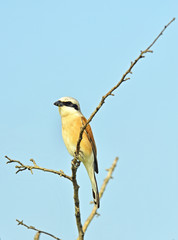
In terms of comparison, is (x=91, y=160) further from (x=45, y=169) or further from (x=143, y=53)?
(x=143, y=53)

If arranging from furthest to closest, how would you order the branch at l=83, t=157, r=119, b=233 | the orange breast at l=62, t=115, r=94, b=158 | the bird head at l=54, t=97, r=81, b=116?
the bird head at l=54, t=97, r=81, b=116, the orange breast at l=62, t=115, r=94, b=158, the branch at l=83, t=157, r=119, b=233

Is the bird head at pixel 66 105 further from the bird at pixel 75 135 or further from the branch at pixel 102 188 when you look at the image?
the branch at pixel 102 188

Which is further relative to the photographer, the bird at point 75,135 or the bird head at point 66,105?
the bird head at point 66,105

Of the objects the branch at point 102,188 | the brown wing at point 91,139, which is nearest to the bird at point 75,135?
the brown wing at point 91,139

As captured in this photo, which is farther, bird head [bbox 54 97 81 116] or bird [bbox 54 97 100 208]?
bird head [bbox 54 97 81 116]

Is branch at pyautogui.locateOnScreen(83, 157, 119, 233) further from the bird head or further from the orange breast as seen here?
the bird head

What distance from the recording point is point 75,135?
5.46 metres

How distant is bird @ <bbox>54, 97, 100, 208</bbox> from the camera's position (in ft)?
18.0

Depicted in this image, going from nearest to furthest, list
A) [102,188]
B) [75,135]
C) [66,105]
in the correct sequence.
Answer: [102,188] → [75,135] → [66,105]

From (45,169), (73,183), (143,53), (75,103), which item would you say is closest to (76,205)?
(73,183)

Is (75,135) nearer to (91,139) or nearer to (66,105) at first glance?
(91,139)

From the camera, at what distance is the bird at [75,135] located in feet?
18.0

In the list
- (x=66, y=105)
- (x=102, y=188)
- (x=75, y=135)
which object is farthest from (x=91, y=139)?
(x=102, y=188)

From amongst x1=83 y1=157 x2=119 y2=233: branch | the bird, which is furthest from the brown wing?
x1=83 y1=157 x2=119 y2=233: branch
